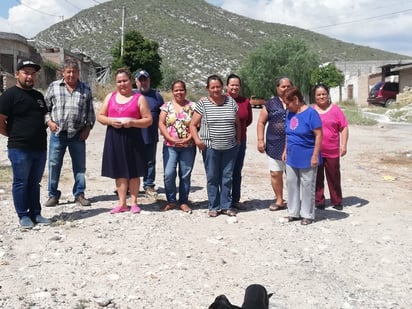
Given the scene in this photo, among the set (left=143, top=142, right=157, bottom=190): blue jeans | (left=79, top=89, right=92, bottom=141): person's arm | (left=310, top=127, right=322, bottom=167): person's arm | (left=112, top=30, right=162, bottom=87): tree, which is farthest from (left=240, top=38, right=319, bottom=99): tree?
(left=310, top=127, right=322, bottom=167): person's arm

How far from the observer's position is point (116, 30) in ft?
303

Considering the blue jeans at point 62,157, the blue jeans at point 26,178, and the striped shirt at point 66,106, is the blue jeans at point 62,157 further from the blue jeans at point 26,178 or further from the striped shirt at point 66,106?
the blue jeans at point 26,178

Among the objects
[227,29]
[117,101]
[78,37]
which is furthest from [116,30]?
[117,101]

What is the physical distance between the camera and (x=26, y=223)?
5637 mm

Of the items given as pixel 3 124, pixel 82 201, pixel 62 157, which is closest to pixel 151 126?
pixel 62 157

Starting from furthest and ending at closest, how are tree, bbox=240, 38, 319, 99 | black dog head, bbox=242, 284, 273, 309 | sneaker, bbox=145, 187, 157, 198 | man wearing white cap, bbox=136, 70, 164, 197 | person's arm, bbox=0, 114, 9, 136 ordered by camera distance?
1. tree, bbox=240, 38, 319, 99
2. sneaker, bbox=145, 187, 157, 198
3. man wearing white cap, bbox=136, 70, 164, 197
4. person's arm, bbox=0, 114, 9, 136
5. black dog head, bbox=242, 284, 273, 309

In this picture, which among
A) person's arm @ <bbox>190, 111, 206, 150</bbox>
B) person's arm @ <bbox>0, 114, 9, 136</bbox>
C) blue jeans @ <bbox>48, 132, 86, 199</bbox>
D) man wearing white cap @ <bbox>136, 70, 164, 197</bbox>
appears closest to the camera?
person's arm @ <bbox>0, 114, 9, 136</bbox>

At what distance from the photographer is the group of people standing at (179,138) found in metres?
5.55

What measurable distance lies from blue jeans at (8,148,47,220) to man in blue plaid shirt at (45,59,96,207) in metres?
0.65

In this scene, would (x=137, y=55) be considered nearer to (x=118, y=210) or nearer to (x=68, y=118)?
(x=68, y=118)

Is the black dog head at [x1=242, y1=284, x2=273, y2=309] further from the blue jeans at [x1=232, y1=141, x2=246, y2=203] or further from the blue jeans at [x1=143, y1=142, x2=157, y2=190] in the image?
the blue jeans at [x1=143, y1=142, x2=157, y2=190]

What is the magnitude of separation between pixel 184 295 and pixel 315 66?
163 ft

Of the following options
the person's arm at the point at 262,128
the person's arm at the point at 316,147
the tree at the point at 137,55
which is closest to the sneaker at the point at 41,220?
the person's arm at the point at 262,128

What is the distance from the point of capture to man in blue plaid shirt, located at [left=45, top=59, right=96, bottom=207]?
6324 millimetres
